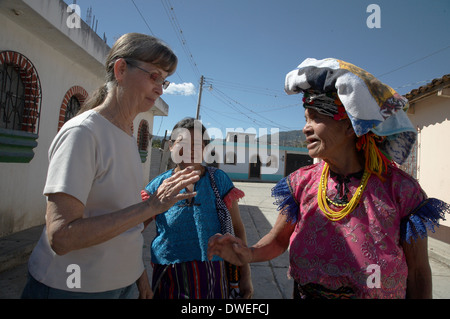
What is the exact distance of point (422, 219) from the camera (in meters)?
1.17

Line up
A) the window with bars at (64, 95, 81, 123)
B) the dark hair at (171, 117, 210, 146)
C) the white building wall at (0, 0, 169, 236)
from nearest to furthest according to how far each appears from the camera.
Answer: the dark hair at (171, 117, 210, 146)
the white building wall at (0, 0, 169, 236)
the window with bars at (64, 95, 81, 123)

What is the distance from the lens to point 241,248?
4.83ft

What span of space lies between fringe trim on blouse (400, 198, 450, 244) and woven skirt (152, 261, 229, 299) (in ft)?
3.64

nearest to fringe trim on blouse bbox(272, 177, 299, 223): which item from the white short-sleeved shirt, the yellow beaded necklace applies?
the yellow beaded necklace

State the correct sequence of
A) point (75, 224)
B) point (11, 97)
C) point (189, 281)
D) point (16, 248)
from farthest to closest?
1. point (11, 97)
2. point (16, 248)
3. point (189, 281)
4. point (75, 224)

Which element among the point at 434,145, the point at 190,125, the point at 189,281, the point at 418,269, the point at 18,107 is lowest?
the point at 189,281

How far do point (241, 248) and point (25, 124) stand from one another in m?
4.23

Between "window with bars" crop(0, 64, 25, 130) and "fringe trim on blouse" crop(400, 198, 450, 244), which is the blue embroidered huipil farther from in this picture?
"window with bars" crop(0, 64, 25, 130)

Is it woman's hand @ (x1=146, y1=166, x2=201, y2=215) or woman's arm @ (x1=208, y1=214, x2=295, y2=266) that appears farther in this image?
woman's arm @ (x1=208, y1=214, x2=295, y2=266)

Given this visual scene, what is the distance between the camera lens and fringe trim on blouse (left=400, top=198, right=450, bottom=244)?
1.15 meters

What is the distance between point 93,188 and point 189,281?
0.95 metres

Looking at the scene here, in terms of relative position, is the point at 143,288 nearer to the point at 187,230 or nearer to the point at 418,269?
the point at 187,230

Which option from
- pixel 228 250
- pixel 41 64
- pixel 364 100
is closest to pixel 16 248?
pixel 41 64
